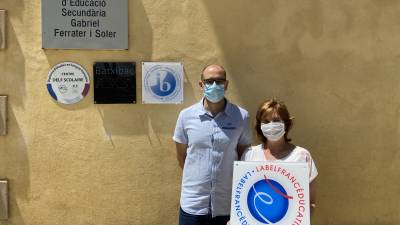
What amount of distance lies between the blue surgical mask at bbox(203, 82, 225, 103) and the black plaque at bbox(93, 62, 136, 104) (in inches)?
43.5

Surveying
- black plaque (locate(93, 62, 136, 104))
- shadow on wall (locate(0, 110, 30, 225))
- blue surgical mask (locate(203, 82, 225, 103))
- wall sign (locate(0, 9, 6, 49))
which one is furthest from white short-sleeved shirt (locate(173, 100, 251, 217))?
wall sign (locate(0, 9, 6, 49))

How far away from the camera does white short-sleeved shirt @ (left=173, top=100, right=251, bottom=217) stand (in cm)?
379

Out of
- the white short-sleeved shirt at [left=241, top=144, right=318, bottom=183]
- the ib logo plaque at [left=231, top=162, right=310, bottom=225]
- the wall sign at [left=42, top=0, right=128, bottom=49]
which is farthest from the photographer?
the wall sign at [left=42, top=0, right=128, bottom=49]

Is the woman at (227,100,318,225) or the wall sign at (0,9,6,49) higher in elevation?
the wall sign at (0,9,6,49)

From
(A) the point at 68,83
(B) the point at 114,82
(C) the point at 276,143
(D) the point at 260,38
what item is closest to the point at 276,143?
(C) the point at 276,143

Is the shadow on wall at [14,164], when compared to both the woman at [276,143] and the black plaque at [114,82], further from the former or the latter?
the woman at [276,143]

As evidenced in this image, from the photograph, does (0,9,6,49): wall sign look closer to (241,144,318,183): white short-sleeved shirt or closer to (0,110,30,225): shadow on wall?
(0,110,30,225): shadow on wall

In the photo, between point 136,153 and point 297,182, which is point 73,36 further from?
point 297,182

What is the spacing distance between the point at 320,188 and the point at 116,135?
2.12 m

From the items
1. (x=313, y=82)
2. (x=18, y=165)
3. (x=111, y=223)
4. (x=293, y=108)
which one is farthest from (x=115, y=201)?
(x=313, y=82)

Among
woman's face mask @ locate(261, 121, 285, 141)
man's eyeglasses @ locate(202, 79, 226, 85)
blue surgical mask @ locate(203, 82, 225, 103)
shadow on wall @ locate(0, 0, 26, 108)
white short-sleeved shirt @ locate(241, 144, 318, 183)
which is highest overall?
shadow on wall @ locate(0, 0, 26, 108)

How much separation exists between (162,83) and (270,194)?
1.73 metres

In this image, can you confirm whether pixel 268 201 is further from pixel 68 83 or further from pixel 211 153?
pixel 68 83

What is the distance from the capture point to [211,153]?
380cm
